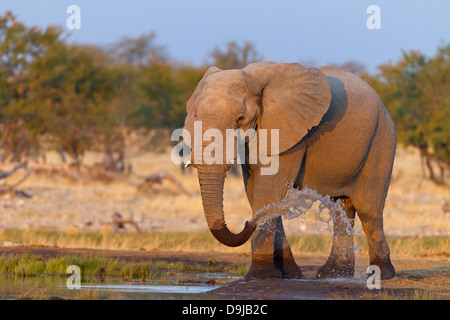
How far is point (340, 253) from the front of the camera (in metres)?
9.52

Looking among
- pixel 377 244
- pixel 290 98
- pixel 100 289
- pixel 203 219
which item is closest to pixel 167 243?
pixel 377 244

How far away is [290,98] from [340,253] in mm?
2229

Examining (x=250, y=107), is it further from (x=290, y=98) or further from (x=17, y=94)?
(x=17, y=94)

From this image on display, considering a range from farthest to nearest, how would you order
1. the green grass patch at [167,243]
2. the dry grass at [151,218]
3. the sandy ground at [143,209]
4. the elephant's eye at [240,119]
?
the sandy ground at [143,209] < the dry grass at [151,218] < the green grass patch at [167,243] < the elephant's eye at [240,119]

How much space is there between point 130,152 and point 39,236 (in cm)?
2078

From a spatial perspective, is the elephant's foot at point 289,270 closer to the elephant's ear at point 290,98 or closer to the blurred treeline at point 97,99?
the elephant's ear at point 290,98

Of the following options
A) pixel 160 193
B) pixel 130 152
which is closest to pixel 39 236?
pixel 160 193

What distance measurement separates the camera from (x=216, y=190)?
7.40 m

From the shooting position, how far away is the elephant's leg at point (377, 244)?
9.33m

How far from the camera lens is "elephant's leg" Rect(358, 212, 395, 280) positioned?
933cm

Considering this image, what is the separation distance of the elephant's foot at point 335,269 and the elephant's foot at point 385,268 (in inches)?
12.8

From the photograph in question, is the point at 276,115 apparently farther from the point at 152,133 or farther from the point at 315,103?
the point at 152,133

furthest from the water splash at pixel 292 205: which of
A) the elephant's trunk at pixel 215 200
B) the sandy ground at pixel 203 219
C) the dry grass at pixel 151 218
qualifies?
the dry grass at pixel 151 218
